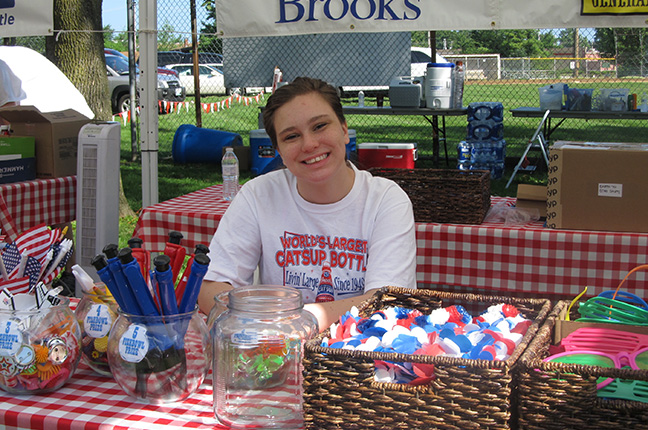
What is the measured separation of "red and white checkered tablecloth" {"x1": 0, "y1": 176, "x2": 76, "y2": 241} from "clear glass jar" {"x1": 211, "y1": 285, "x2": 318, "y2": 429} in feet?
8.38

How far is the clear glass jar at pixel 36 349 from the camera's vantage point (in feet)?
4.22

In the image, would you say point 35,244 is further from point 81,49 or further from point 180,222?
point 81,49

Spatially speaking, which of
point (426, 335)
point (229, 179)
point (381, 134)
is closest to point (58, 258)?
point (426, 335)

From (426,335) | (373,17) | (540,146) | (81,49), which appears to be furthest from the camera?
(540,146)

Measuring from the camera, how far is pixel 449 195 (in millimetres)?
2967

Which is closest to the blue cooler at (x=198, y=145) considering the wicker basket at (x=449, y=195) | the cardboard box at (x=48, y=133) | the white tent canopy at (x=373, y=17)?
the cardboard box at (x=48, y=133)

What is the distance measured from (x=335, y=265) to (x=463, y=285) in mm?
1241

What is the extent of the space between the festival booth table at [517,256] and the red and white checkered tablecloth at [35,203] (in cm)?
100

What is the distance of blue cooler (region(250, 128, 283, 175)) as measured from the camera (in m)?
3.85

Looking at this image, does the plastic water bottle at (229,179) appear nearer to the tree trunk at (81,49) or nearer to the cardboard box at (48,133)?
the cardboard box at (48,133)

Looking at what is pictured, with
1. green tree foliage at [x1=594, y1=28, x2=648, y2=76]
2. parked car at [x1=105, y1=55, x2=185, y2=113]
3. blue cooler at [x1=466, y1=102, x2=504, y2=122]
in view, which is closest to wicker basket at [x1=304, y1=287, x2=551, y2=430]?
blue cooler at [x1=466, y1=102, x2=504, y2=122]

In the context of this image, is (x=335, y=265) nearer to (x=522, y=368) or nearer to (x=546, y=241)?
(x=522, y=368)

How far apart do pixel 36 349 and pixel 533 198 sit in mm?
2371

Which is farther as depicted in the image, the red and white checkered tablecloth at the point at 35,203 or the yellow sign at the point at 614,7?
the red and white checkered tablecloth at the point at 35,203
